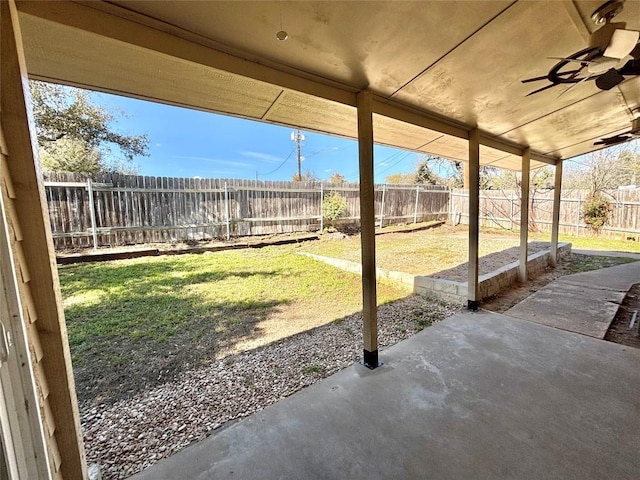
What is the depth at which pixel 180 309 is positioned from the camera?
344 centimetres

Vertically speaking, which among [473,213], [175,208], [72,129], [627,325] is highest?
[72,129]

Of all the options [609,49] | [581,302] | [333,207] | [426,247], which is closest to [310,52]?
[609,49]

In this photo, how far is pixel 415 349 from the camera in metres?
2.56

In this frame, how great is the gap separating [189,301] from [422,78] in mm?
3484

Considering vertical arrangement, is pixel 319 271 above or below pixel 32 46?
below

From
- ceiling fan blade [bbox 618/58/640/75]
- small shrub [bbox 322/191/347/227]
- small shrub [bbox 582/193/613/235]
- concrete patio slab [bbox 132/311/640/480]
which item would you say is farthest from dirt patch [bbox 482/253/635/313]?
small shrub [bbox 322/191/347/227]

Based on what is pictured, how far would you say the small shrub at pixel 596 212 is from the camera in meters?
8.43

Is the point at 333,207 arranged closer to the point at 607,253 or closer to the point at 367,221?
the point at 367,221

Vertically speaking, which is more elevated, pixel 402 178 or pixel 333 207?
pixel 402 178

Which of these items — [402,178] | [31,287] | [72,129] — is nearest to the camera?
[31,287]

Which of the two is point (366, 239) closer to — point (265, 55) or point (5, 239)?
point (265, 55)

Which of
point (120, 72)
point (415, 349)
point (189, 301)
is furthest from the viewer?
point (189, 301)

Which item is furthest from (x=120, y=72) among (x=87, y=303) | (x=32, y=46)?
(x=87, y=303)

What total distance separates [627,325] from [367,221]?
3.24 metres
